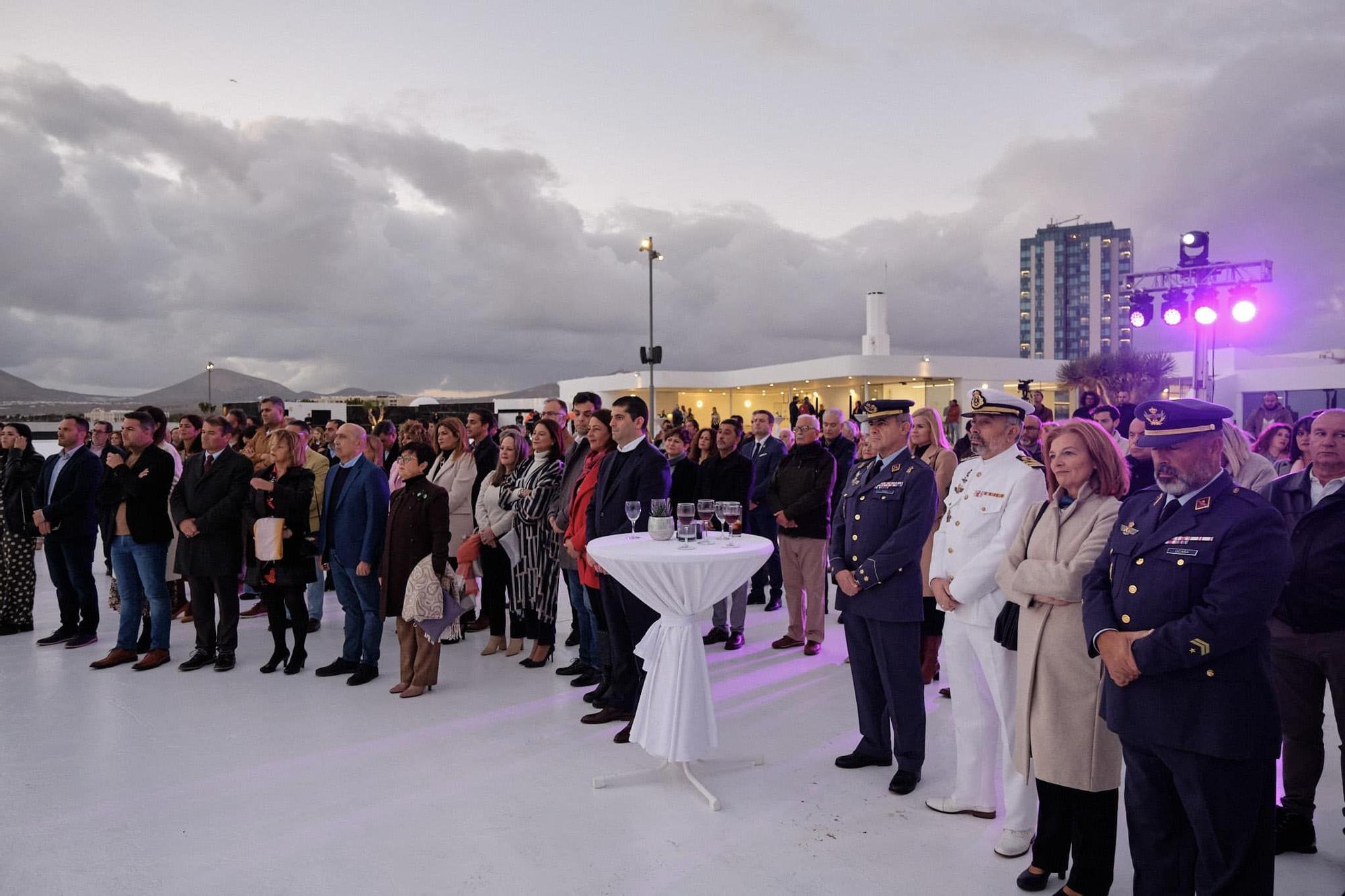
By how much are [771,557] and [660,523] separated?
3.26 metres

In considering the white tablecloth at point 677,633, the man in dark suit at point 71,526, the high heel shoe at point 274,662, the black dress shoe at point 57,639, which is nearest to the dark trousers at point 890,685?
the white tablecloth at point 677,633

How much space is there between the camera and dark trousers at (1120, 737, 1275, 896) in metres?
2.03

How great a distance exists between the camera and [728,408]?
3762 centimetres

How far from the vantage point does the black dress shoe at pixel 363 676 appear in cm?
507

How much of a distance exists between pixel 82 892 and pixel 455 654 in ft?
10.1

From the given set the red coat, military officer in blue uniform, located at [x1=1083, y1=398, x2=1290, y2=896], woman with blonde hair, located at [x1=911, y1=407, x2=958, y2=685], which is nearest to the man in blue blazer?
the red coat

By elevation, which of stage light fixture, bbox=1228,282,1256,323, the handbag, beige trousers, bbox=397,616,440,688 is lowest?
beige trousers, bbox=397,616,440,688

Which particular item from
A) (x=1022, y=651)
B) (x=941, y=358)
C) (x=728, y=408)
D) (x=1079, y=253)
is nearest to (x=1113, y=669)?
(x=1022, y=651)

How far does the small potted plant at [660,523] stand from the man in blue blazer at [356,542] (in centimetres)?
224

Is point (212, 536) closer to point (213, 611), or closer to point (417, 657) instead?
point (213, 611)

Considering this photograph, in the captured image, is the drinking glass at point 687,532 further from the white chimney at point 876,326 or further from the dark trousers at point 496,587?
the white chimney at point 876,326

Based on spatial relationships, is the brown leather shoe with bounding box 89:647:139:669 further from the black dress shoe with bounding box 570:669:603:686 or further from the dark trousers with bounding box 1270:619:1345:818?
the dark trousers with bounding box 1270:619:1345:818

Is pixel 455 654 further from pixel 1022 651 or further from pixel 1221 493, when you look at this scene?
pixel 1221 493

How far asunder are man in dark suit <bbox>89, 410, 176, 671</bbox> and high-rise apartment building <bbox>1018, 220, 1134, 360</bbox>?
12560 centimetres
